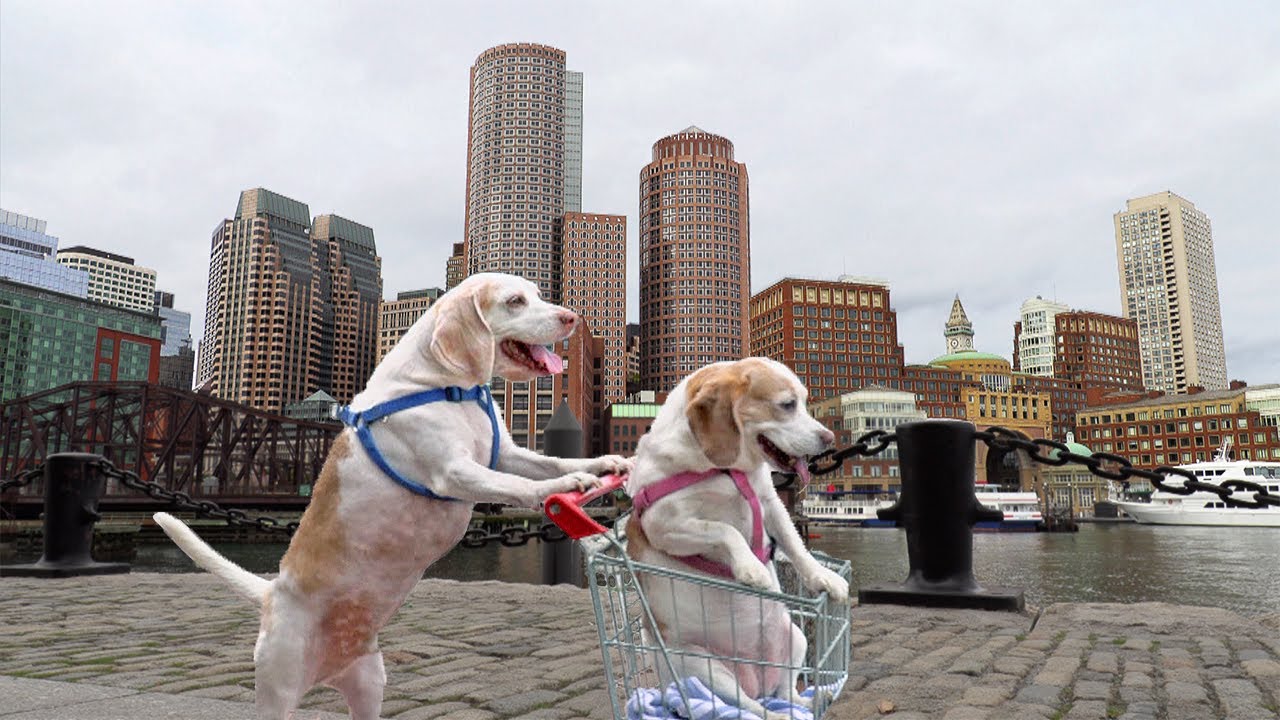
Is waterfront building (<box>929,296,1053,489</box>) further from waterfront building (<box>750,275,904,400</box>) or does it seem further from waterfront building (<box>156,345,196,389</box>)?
waterfront building (<box>156,345,196,389</box>)

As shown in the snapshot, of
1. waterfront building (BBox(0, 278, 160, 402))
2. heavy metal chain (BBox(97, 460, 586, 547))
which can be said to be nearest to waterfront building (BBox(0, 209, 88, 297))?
waterfront building (BBox(0, 278, 160, 402))

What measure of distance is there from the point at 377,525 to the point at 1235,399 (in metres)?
107

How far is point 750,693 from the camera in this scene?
179cm

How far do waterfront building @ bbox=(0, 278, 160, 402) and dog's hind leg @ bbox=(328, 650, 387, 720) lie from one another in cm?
11017

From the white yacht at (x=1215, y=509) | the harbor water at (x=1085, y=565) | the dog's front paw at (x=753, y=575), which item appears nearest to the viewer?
the dog's front paw at (x=753, y=575)

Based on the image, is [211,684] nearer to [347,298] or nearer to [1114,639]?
[1114,639]

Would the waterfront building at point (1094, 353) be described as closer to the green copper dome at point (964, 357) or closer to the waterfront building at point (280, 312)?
the green copper dome at point (964, 357)

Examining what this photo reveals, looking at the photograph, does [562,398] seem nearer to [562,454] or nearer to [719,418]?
[562,454]

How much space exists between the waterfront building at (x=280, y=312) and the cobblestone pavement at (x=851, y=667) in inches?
6025

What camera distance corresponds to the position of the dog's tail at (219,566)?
6.39ft

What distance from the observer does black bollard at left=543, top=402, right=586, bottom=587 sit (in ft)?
20.1

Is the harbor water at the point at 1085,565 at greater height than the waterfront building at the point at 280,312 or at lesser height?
lesser

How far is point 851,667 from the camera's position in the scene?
3449mm

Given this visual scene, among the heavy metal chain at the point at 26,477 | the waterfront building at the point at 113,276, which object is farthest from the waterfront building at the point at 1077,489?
the waterfront building at the point at 113,276
